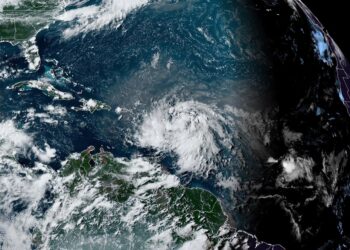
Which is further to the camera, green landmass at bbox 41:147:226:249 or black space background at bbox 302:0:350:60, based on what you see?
black space background at bbox 302:0:350:60

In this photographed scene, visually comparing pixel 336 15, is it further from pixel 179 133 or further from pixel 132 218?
pixel 132 218

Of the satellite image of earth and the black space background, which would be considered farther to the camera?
the black space background

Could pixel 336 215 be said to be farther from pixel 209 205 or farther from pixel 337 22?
pixel 337 22

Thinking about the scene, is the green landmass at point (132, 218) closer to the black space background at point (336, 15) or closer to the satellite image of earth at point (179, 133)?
the satellite image of earth at point (179, 133)

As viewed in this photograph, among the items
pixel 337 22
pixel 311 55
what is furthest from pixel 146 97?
pixel 337 22

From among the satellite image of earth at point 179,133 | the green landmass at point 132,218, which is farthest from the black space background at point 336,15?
the green landmass at point 132,218

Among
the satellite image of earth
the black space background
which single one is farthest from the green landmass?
the black space background

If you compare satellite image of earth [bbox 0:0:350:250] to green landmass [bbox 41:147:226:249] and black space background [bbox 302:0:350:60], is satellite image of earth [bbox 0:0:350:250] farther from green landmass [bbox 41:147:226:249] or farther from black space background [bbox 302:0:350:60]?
black space background [bbox 302:0:350:60]

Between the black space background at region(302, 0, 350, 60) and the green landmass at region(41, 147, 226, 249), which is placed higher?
the black space background at region(302, 0, 350, 60)
